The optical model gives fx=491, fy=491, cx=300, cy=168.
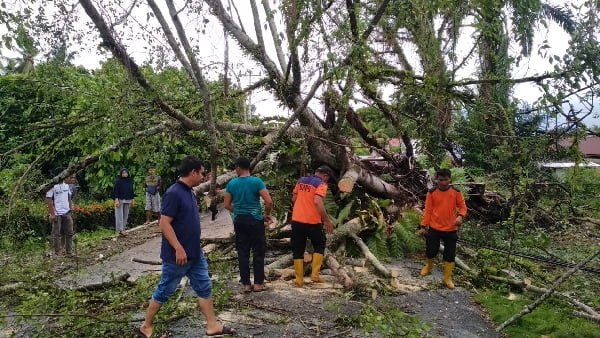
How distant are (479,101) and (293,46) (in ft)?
10.9

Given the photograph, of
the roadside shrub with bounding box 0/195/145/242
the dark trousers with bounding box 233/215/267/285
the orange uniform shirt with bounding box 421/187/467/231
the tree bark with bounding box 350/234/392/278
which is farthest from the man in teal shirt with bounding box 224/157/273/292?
the roadside shrub with bounding box 0/195/145/242

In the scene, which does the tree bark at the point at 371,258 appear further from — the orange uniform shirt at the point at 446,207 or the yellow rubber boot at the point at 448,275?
the orange uniform shirt at the point at 446,207

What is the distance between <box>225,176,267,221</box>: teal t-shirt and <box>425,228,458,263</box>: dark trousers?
2.54 metres

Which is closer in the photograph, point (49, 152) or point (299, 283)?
point (299, 283)

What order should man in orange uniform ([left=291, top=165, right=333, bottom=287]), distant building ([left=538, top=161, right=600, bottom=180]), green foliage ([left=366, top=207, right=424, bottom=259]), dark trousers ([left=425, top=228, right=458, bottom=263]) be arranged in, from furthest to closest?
green foliage ([left=366, top=207, right=424, bottom=259]) < dark trousers ([left=425, top=228, right=458, bottom=263]) < distant building ([left=538, top=161, right=600, bottom=180]) < man in orange uniform ([left=291, top=165, right=333, bottom=287])

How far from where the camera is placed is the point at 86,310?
5465mm

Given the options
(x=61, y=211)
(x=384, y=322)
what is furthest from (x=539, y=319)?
(x=61, y=211)

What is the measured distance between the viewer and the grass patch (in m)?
5.38

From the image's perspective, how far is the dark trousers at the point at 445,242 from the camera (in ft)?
22.0

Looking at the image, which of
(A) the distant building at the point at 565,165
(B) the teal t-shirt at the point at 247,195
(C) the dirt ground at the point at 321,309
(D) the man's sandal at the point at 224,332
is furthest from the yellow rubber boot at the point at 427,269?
(D) the man's sandal at the point at 224,332

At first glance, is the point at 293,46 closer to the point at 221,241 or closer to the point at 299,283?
the point at 299,283

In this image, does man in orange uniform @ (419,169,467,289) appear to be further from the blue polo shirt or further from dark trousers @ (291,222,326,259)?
the blue polo shirt

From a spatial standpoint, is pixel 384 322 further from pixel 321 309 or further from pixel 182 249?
pixel 182 249

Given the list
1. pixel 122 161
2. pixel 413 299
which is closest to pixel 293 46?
pixel 413 299
